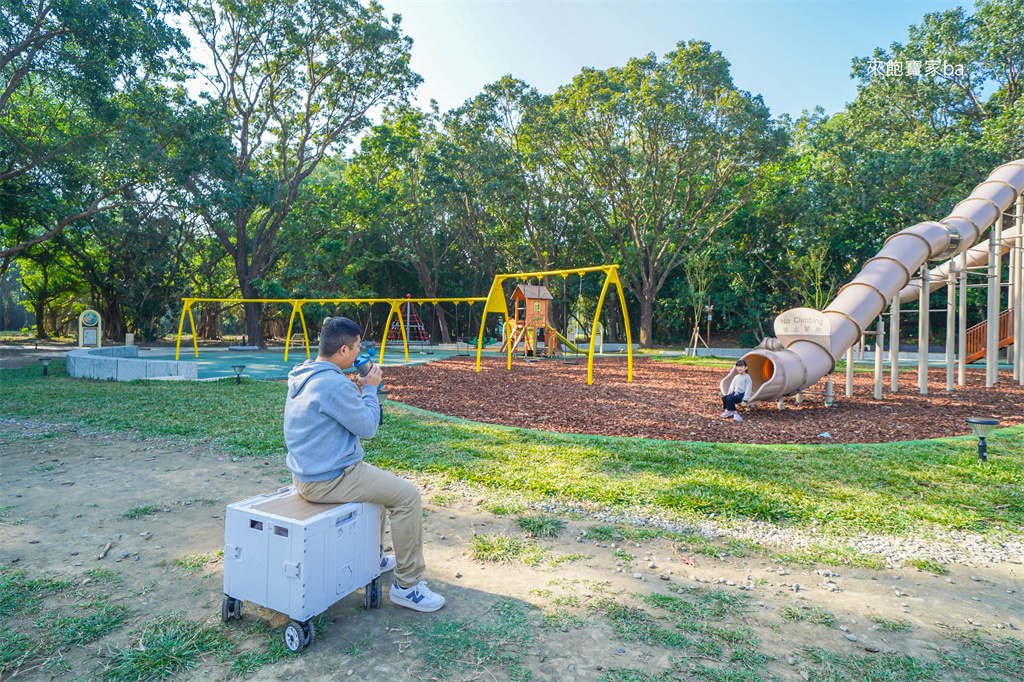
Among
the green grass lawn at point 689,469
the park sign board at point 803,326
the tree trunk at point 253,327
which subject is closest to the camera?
the green grass lawn at point 689,469

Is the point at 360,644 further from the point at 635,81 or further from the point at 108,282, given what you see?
the point at 108,282

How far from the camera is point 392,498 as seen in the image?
312cm

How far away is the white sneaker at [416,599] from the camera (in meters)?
3.17

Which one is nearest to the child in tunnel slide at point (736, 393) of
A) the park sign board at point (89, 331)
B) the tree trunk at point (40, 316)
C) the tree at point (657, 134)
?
the tree at point (657, 134)

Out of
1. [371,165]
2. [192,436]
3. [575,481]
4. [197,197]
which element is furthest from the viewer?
[371,165]

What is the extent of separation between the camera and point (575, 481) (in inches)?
217

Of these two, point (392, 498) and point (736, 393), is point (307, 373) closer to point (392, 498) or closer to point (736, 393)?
point (392, 498)

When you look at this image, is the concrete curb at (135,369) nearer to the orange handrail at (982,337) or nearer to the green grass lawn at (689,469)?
the green grass lawn at (689,469)

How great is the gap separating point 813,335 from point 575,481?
6.89 meters

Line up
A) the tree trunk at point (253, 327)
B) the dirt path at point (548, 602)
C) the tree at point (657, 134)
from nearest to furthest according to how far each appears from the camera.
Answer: the dirt path at point (548, 602) → the tree at point (657, 134) → the tree trunk at point (253, 327)

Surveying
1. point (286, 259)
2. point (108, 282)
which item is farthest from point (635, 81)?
point (108, 282)

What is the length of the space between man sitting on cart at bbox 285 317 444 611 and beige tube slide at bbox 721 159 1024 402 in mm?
7669

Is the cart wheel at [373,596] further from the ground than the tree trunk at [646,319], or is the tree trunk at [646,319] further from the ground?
the tree trunk at [646,319]

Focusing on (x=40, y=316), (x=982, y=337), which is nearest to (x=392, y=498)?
(x=982, y=337)
